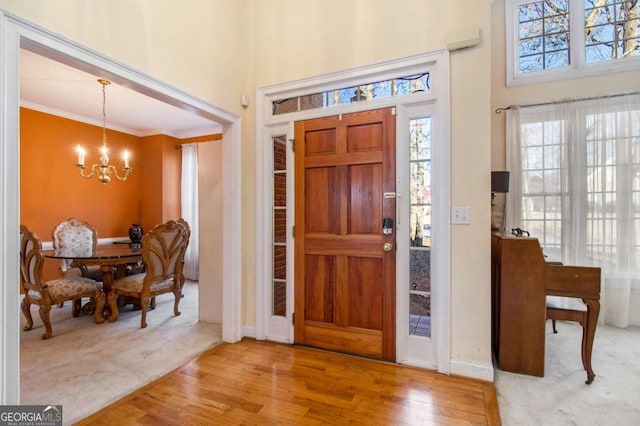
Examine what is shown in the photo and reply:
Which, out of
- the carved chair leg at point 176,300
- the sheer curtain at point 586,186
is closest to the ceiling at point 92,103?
the carved chair leg at point 176,300

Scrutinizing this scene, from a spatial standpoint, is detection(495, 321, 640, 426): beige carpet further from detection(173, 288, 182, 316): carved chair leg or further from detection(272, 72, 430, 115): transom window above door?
detection(173, 288, 182, 316): carved chair leg

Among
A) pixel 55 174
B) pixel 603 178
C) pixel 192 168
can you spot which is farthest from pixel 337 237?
pixel 55 174

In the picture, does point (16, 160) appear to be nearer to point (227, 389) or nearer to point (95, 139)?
point (227, 389)

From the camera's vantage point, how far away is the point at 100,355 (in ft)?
7.99

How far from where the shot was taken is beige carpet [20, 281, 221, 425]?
74.0 inches

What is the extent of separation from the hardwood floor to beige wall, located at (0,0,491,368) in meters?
0.42

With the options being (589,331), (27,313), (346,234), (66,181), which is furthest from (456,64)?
(66,181)

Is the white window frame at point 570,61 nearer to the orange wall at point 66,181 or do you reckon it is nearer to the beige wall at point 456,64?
the beige wall at point 456,64

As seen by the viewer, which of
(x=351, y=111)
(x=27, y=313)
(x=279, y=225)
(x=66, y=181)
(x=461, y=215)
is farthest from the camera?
(x=66, y=181)

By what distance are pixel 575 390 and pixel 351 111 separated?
257cm

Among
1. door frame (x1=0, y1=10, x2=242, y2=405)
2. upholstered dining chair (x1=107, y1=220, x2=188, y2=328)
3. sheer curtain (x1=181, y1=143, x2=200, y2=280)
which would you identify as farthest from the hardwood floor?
A: sheer curtain (x1=181, y1=143, x2=200, y2=280)

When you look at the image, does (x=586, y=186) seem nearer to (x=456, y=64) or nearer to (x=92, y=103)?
(x=456, y=64)

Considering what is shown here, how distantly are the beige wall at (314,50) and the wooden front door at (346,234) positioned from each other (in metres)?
0.48

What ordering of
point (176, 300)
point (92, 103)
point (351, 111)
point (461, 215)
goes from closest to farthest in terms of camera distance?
point (461, 215)
point (351, 111)
point (176, 300)
point (92, 103)
